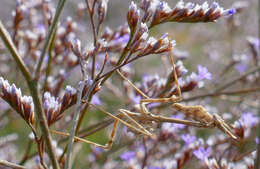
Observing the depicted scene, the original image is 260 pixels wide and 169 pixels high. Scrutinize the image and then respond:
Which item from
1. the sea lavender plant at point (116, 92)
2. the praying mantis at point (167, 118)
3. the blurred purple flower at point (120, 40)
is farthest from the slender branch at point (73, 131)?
the blurred purple flower at point (120, 40)

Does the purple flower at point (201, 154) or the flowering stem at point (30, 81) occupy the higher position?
the flowering stem at point (30, 81)

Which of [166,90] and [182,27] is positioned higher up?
[166,90]

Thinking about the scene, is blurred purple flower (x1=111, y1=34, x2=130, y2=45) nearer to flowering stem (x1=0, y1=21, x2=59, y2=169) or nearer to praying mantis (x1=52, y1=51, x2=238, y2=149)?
praying mantis (x1=52, y1=51, x2=238, y2=149)

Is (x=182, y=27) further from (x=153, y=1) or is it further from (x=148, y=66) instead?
(x=153, y=1)

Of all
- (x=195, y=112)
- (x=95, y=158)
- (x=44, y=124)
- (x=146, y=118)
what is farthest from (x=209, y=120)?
(x=95, y=158)

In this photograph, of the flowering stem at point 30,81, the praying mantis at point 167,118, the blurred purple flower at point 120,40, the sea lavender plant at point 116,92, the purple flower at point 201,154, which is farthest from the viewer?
the blurred purple flower at point 120,40

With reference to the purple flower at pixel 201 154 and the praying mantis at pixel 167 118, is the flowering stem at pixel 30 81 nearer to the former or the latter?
the praying mantis at pixel 167 118

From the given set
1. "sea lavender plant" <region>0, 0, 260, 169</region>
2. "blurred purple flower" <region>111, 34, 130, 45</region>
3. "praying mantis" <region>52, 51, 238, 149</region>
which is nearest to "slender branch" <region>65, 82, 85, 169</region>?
"sea lavender plant" <region>0, 0, 260, 169</region>

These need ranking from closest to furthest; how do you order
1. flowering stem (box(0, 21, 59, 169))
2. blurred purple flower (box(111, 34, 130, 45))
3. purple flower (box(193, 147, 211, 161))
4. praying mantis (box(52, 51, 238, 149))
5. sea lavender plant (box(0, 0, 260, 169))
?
1. flowering stem (box(0, 21, 59, 169))
2. sea lavender plant (box(0, 0, 260, 169))
3. praying mantis (box(52, 51, 238, 149))
4. purple flower (box(193, 147, 211, 161))
5. blurred purple flower (box(111, 34, 130, 45))

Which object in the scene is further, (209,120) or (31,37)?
(31,37)

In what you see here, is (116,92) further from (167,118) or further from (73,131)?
(73,131)

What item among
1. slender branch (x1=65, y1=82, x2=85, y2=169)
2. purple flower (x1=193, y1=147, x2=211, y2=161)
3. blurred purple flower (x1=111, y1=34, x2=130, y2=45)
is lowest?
purple flower (x1=193, y1=147, x2=211, y2=161)
